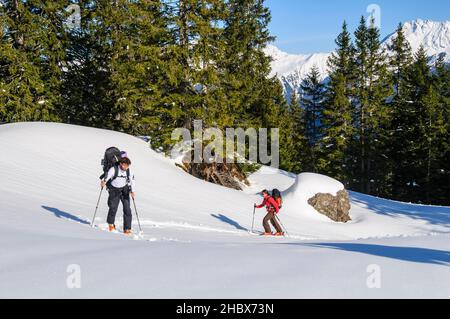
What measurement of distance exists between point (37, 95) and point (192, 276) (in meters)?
25.2

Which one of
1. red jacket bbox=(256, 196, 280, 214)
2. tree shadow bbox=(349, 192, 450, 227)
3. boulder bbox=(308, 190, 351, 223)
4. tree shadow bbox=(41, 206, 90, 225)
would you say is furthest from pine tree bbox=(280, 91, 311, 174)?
tree shadow bbox=(41, 206, 90, 225)

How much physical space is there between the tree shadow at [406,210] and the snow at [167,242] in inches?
44.5

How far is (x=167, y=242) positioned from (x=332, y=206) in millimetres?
14259

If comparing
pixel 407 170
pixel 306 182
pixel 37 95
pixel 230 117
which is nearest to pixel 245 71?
pixel 230 117

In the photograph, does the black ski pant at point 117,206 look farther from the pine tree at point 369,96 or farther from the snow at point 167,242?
the pine tree at point 369,96

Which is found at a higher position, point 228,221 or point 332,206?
point 228,221

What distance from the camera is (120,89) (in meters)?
24.6

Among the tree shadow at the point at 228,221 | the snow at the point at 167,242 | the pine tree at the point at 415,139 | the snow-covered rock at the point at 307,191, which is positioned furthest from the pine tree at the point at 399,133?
the tree shadow at the point at 228,221

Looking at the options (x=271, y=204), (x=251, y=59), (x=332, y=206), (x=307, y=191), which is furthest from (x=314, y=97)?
(x=271, y=204)

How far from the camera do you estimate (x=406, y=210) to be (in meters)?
22.8

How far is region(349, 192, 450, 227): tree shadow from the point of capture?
68.3 ft

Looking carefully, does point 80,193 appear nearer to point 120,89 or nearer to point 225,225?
point 225,225

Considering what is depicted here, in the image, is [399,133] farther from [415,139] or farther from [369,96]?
[369,96]
